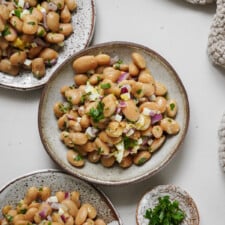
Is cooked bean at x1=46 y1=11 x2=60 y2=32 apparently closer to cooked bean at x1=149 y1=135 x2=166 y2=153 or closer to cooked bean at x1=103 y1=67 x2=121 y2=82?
cooked bean at x1=103 y1=67 x2=121 y2=82

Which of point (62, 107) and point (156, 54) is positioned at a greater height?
point (156, 54)

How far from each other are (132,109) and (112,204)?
240 millimetres

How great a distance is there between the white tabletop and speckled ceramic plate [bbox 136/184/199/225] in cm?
5

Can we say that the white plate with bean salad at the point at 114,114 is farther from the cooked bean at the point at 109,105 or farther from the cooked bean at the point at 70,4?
the cooked bean at the point at 70,4

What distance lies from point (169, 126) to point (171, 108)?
0.14ft

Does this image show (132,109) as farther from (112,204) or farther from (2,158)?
(2,158)

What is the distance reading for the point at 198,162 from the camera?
131 cm

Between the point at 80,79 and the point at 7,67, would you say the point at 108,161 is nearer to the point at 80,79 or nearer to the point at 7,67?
the point at 80,79

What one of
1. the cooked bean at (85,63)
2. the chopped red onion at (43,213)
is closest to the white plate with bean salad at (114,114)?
the cooked bean at (85,63)

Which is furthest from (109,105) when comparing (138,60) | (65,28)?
(65,28)

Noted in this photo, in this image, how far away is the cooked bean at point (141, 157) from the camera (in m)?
1.25

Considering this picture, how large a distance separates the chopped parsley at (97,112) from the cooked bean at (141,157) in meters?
0.13

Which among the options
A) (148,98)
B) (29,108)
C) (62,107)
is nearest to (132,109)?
(148,98)

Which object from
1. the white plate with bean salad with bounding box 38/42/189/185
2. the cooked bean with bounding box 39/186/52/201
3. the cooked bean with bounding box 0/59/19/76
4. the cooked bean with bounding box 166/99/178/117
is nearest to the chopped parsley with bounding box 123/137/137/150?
the white plate with bean salad with bounding box 38/42/189/185
